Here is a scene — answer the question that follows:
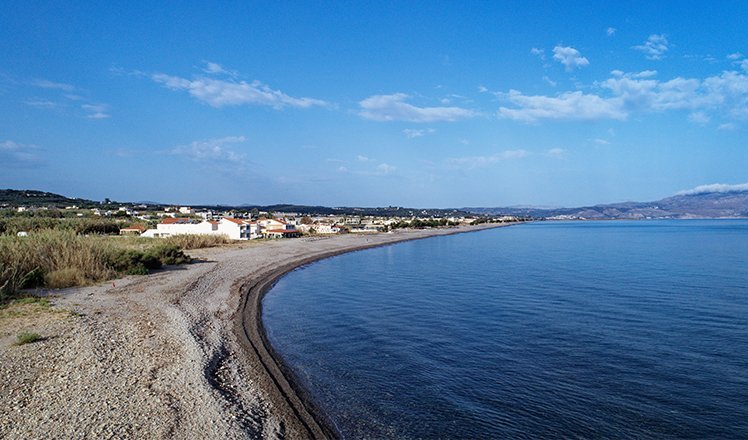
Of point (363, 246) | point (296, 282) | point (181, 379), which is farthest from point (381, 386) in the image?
point (363, 246)

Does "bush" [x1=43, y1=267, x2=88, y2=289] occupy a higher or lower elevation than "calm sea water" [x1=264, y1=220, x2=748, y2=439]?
higher

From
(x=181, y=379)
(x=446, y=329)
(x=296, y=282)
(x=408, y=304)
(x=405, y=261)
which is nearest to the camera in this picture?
(x=181, y=379)

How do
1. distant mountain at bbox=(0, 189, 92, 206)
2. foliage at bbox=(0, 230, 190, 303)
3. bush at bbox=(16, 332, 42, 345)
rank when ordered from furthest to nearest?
distant mountain at bbox=(0, 189, 92, 206) → foliage at bbox=(0, 230, 190, 303) → bush at bbox=(16, 332, 42, 345)

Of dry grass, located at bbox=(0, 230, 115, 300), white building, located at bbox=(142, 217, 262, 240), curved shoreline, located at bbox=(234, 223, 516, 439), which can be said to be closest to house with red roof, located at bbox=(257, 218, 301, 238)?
white building, located at bbox=(142, 217, 262, 240)

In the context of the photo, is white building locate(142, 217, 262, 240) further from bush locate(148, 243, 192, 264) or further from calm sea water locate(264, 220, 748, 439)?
calm sea water locate(264, 220, 748, 439)

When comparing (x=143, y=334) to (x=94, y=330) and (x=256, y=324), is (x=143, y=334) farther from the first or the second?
(x=256, y=324)

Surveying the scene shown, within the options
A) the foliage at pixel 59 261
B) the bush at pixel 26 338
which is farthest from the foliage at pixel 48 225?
the bush at pixel 26 338

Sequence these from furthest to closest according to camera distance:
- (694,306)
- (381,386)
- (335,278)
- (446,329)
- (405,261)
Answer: (405,261), (335,278), (694,306), (446,329), (381,386)
